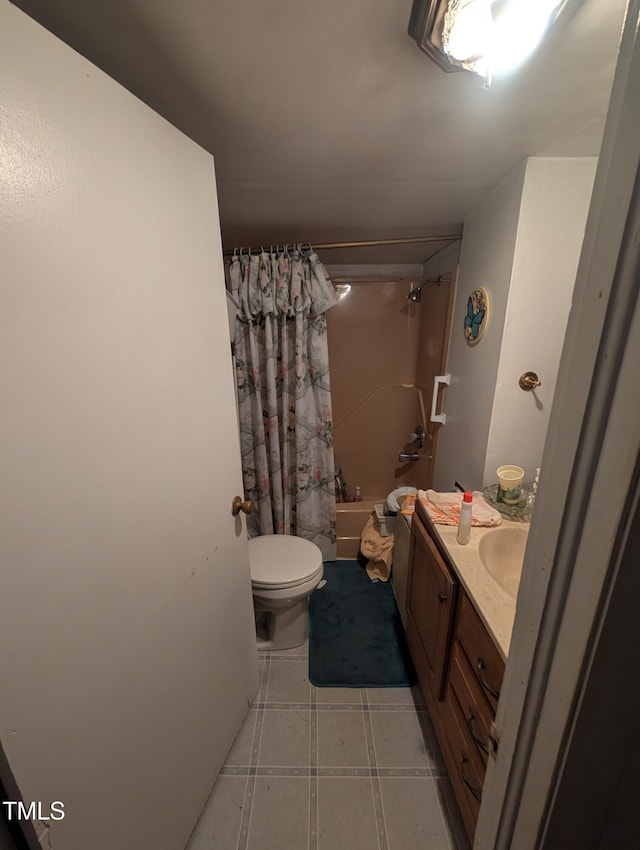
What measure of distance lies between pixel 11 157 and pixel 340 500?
2318 millimetres

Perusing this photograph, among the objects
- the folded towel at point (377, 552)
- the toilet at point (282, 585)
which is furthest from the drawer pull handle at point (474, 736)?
the folded towel at point (377, 552)

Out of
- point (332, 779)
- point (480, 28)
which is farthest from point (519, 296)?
point (332, 779)

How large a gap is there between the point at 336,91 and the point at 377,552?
2075 millimetres

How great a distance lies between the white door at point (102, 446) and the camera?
45 cm

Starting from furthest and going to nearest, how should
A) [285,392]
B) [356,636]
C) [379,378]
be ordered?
1. [379,378]
2. [285,392]
3. [356,636]

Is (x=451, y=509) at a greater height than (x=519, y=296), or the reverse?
(x=519, y=296)

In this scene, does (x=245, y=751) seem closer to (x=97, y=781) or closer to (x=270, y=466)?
(x=97, y=781)

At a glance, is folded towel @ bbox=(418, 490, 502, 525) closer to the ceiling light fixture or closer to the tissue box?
the tissue box

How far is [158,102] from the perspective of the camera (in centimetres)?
85

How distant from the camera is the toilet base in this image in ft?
4.94

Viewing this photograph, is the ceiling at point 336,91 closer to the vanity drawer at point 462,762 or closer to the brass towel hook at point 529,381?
the brass towel hook at point 529,381

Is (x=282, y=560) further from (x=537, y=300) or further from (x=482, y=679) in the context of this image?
(x=537, y=300)

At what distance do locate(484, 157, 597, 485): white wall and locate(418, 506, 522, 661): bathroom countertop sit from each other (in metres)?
0.38

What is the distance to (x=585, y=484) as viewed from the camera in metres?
0.35
